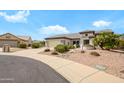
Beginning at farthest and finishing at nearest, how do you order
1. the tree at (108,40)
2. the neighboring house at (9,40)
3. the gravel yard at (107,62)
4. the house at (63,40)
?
1. the house at (63,40)
2. the neighboring house at (9,40)
3. the tree at (108,40)
4. the gravel yard at (107,62)

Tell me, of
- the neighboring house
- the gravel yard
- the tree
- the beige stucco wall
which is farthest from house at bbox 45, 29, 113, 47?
the gravel yard

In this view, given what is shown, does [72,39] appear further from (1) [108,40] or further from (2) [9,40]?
(1) [108,40]

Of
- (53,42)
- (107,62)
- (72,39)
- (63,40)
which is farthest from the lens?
(72,39)

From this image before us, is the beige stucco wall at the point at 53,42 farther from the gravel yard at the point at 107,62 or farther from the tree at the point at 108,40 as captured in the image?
the gravel yard at the point at 107,62

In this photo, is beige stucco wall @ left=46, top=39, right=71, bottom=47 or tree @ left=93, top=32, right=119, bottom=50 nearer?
tree @ left=93, top=32, right=119, bottom=50

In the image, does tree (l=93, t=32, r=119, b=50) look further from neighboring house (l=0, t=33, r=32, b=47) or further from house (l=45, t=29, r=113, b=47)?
neighboring house (l=0, t=33, r=32, b=47)

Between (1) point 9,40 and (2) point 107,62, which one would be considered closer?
(2) point 107,62

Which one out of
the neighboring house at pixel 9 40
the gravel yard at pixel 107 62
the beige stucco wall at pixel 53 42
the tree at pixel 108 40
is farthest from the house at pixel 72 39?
the gravel yard at pixel 107 62

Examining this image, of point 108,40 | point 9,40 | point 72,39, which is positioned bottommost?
point 108,40

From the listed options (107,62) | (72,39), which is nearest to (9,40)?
(72,39)

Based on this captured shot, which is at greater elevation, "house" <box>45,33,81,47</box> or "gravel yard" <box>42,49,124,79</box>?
"house" <box>45,33,81,47</box>

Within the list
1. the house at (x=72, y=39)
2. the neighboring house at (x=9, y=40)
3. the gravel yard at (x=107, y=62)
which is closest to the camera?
the gravel yard at (x=107, y=62)

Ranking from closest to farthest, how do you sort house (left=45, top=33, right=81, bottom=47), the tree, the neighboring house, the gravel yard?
1. the gravel yard
2. the tree
3. the neighboring house
4. house (left=45, top=33, right=81, bottom=47)
